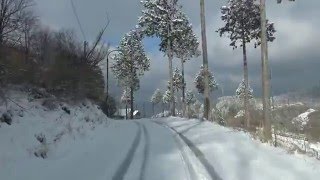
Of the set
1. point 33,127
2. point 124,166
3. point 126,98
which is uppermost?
point 126,98

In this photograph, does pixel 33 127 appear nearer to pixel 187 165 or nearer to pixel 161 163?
pixel 161 163

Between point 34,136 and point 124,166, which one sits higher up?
point 34,136

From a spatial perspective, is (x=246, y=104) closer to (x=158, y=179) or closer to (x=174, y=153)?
(x=174, y=153)

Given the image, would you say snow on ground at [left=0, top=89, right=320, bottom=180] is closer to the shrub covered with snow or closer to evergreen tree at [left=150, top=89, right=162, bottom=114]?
the shrub covered with snow

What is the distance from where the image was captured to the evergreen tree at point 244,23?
4669 cm

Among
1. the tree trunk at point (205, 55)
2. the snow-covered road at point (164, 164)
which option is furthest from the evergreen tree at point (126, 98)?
the snow-covered road at point (164, 164)

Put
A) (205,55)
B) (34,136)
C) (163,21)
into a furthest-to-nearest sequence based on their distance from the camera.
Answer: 1. (163,21)
2. (205,55)
3. (34,136)

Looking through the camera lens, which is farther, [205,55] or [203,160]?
[205,55]

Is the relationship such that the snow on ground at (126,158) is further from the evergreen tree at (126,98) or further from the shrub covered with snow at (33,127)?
the evergreen tree at (126,98)

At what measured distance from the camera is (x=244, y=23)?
47.9 metres

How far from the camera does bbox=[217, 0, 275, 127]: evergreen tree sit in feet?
153

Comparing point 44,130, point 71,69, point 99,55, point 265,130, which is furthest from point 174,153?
point 99,55

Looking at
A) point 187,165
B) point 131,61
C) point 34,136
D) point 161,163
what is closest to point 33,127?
point 34,136

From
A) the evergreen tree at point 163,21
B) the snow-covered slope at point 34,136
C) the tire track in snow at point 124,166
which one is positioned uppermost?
the evergreen tree at point 163,21
